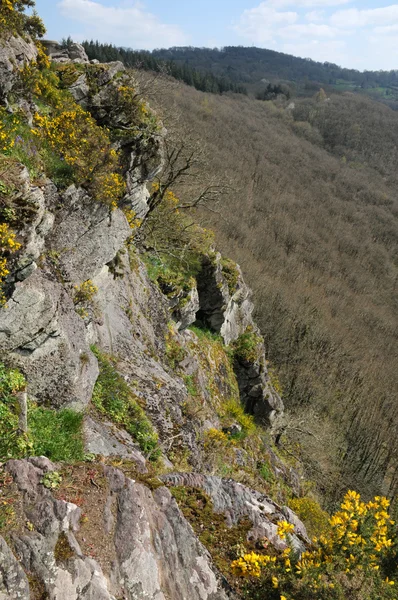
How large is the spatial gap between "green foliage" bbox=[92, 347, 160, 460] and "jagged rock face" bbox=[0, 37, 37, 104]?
645 centimetres

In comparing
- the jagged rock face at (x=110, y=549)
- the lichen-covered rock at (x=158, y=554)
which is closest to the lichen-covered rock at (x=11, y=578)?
the jagged rock face at (x=110, y=549)

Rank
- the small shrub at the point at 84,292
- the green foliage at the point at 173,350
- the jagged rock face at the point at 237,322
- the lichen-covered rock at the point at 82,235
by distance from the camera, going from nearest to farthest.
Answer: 1. the lichen-covered rock at the point at 82,235
2. the small shrub at the point at 84,292
3. the green foliage at the point at 173,350
4. the jagged rock face at the point at 237,322

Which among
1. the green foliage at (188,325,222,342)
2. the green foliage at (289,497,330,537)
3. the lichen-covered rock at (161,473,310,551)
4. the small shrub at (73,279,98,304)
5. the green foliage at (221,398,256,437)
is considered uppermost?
the small shrub at (73,279,98,304)

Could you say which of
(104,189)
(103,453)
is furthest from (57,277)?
(103,453)

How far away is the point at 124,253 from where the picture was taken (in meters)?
13.0

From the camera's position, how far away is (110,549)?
4395 millimetres

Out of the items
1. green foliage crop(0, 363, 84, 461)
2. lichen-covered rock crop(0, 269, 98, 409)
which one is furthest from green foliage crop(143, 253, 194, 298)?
green foliage crop(0, 363, 84, 461)

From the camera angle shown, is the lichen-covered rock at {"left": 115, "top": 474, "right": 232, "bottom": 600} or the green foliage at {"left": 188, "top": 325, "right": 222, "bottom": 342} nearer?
the lichen-covered rock at {"left": 115, "top": 474, "right": 232, "bottom": 600}

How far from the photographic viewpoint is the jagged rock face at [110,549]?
3.83 metres

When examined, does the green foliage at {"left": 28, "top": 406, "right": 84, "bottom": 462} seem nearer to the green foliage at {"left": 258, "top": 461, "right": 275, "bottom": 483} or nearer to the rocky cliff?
the rocky cliff

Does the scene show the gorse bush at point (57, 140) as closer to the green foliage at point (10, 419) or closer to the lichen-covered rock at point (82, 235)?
the lichen-covered rock at point (82, 235)

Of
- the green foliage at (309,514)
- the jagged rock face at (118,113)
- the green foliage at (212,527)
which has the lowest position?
the green foliage at (309,514)

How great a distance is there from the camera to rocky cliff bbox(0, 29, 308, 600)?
14.1 feet

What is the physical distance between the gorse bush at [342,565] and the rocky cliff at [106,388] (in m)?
0.54
